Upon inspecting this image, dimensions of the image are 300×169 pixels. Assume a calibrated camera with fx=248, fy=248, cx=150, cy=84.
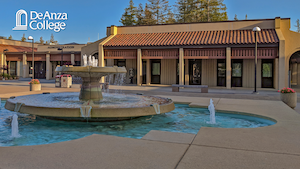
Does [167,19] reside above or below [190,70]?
above

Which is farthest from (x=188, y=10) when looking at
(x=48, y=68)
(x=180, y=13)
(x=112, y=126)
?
(x=112, y=126)

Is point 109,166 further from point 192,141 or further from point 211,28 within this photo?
point 211,28

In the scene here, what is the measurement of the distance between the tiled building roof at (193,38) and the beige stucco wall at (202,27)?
46cm

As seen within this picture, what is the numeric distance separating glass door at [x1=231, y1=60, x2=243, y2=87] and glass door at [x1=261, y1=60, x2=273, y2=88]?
196cm

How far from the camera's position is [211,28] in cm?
2486

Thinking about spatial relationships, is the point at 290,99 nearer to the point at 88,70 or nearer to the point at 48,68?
the point at 88,70

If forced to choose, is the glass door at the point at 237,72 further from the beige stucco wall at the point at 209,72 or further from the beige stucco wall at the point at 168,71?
the beige stucco wall at the point at 168,71

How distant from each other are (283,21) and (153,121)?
1989 centimetres

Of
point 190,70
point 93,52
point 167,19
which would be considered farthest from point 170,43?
point 167,19

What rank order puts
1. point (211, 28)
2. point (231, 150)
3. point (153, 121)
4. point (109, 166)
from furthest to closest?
point (211, 28) < point (153, 121) < point (231, 150) < point (109, 166)

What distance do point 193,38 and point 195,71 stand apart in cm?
382

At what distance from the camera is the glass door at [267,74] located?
2334 centimetres

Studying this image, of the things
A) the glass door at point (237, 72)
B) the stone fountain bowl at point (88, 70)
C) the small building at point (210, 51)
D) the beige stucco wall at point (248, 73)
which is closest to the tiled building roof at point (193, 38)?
the small building at point (210, 51)

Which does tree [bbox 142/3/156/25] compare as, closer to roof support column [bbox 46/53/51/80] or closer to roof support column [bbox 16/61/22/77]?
roof support column [bbox 46/53/51/80]
